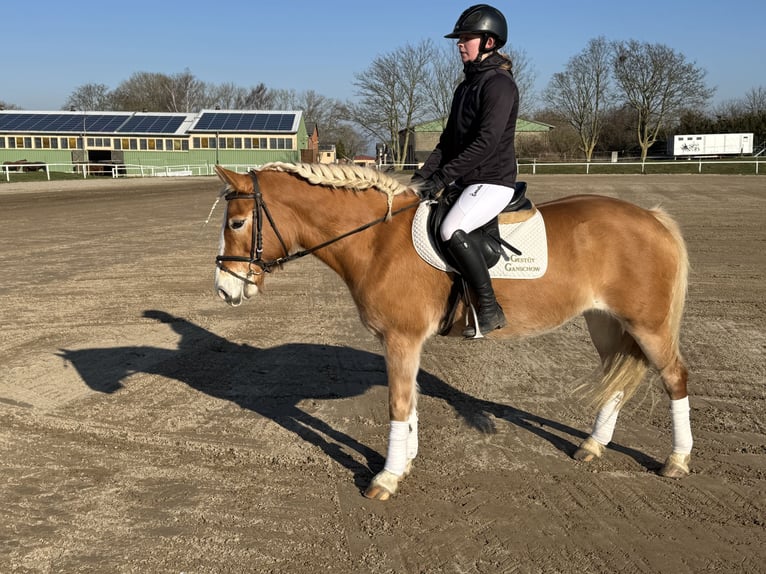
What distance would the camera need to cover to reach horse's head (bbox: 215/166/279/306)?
15.1ft

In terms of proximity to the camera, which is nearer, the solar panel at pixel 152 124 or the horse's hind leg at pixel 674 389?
the horse's hind leg at pixel 674 389

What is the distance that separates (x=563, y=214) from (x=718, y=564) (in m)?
2.58

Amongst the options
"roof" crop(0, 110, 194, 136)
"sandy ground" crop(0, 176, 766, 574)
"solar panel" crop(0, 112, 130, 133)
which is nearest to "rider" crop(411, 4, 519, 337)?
"sandy ground" crop(0, 176, 766, 574)

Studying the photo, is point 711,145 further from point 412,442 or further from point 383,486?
point 383,486

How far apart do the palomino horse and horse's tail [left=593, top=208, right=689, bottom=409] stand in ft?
0.06

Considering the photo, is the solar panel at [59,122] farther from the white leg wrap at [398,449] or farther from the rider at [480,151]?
the white leg wrap at [398,449]

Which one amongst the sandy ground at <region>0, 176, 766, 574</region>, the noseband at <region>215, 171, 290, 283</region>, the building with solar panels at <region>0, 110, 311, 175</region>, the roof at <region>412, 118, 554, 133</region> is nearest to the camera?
the sandy ground at <region>0, 176, 766, 574</region>

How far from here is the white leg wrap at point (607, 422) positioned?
523cm

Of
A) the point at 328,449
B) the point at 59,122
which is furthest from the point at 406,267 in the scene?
the point at 59,122

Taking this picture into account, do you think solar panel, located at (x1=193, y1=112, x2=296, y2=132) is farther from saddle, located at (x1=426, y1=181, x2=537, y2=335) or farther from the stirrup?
the stirrup

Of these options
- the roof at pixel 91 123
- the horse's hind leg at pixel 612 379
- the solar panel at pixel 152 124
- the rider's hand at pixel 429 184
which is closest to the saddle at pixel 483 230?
the rider's hand at pixel 429 184

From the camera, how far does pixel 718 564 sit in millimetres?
3762

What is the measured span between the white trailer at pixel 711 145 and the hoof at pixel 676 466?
2798 inches

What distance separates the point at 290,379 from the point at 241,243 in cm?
264
